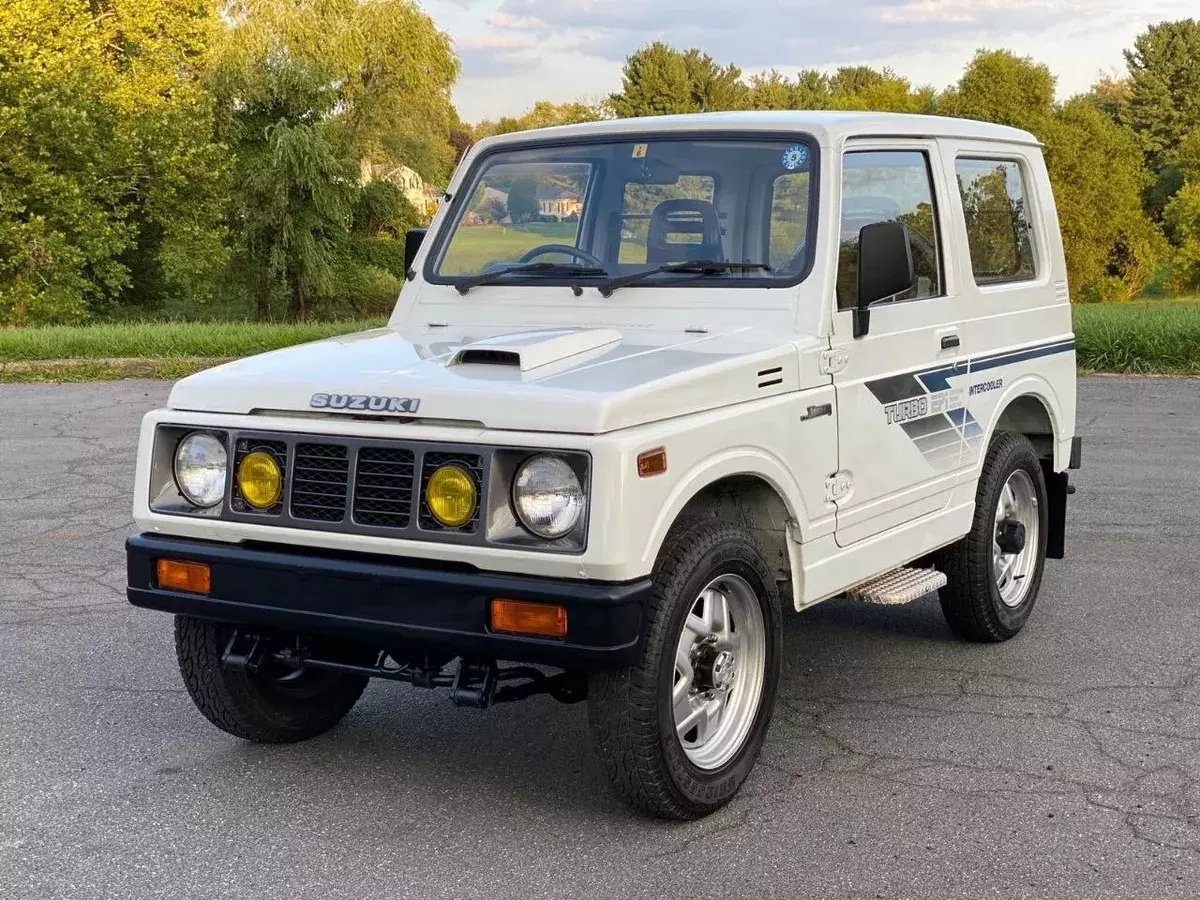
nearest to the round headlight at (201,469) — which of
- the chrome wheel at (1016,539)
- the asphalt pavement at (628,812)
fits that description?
the asphalt pavement at (628,812)

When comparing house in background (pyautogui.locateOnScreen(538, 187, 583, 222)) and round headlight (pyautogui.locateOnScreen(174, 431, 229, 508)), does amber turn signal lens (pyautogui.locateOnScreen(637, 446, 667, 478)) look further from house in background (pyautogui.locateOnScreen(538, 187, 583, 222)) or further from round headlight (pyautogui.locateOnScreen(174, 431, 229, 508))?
house in background (pyautogui.locateOnScreen(538, 187, 583, 222))

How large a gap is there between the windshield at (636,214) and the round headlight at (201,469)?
1.48 metres

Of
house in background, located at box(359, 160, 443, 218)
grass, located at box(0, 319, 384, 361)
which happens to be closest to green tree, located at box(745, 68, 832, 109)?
house in background, located at box(359, 160, 443, 218)

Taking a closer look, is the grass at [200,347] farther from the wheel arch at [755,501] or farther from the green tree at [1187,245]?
the green tree at [1187,245]

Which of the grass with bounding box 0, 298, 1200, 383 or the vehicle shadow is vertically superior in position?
the grass with bounding box 0, 298, 1200, 383

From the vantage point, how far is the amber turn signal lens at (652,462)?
3.79 metres

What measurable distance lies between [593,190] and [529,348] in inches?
59.6

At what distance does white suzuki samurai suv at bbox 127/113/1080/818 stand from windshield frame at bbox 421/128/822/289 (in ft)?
0.05

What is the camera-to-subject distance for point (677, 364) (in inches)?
168

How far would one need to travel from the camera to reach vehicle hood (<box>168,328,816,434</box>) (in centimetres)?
387

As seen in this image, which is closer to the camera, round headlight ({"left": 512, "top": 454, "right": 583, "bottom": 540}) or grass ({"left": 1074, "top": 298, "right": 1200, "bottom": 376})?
round headlight ({"left": 512, "top": 454, "right": 583, "bottom": 540})

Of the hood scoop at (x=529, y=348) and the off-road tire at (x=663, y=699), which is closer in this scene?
the off-road tire at (x=663, y=699)

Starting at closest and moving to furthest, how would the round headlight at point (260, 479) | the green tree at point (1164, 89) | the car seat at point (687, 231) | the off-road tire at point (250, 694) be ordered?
1. the round headlight at point (260, 479)
2. the off-road tire at point (250, 694)
3. the car seat at point (687, 231)
4. the green tree at point (1164, 89)

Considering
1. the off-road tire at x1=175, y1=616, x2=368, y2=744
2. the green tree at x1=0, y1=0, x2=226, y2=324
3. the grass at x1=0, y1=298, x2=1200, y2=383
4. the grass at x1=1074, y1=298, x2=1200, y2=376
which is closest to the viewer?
the off-road tire at x1=175, y1=616, x2=368, y2=744
